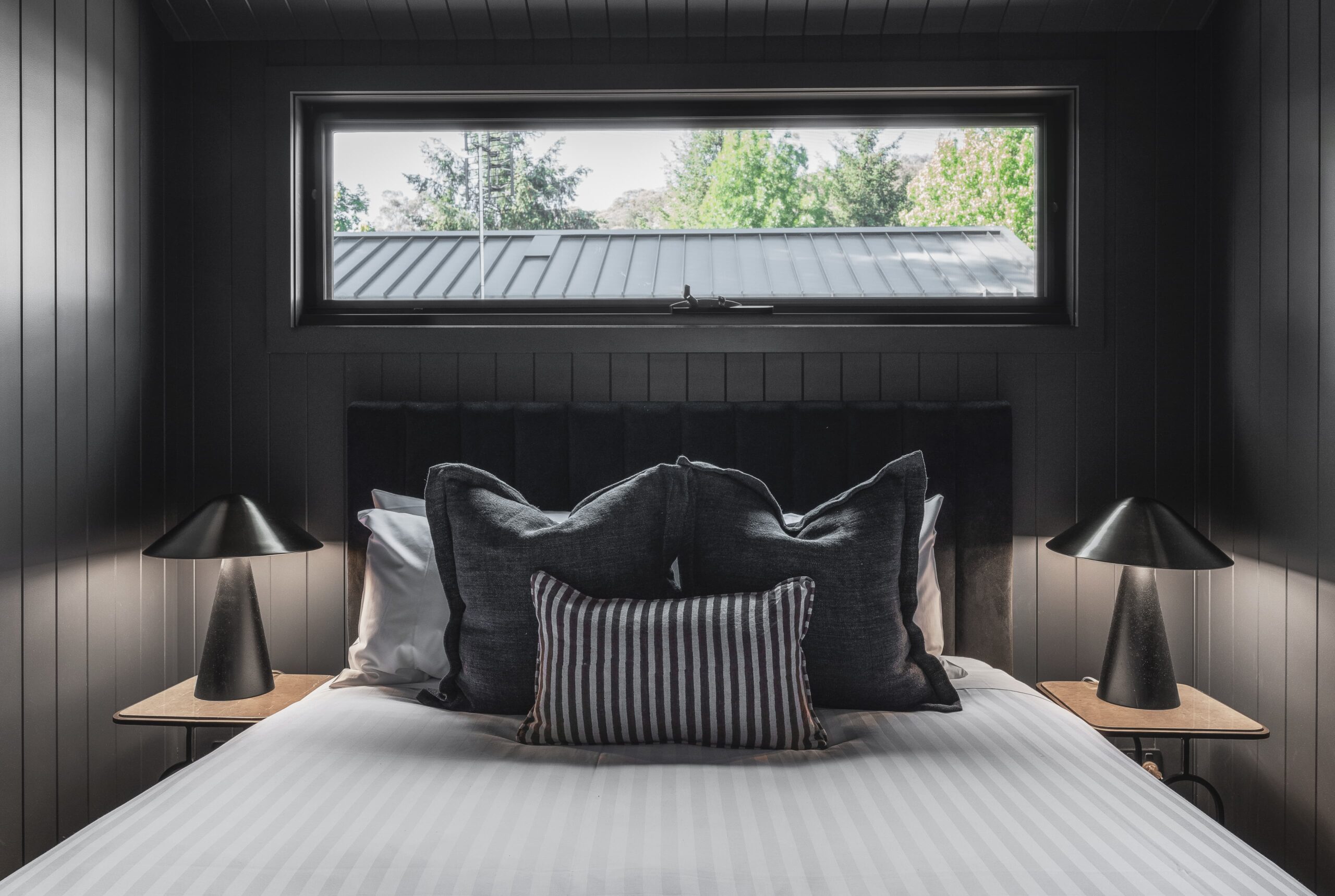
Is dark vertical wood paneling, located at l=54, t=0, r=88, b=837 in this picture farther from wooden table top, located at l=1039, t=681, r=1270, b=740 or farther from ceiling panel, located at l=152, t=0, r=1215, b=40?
wooden table top, located at l=1039, t=681, r=1270, b=740

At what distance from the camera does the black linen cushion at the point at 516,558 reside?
1.57 m

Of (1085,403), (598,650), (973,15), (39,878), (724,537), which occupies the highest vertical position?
(973,15)

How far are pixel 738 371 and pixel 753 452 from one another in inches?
9.4

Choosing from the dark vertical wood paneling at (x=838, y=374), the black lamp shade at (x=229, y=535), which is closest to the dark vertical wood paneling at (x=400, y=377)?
the dark vertical wood paneling at (x=838, y=374)

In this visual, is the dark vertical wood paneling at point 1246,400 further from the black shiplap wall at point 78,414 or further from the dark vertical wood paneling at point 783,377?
the black shiplap wall at point 78,414

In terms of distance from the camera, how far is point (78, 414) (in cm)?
193

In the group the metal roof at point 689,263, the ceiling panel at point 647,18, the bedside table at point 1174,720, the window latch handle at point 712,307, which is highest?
the ceiling panel at point 647,18

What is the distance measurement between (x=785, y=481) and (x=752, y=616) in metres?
0.78

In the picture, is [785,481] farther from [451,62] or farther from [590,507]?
[451,62]

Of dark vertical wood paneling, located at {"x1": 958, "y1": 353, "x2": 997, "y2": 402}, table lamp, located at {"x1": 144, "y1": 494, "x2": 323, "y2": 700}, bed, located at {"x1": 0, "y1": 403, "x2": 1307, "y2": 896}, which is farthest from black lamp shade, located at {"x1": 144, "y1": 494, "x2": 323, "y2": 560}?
dark vertical wood paneling, located at {"x1": 958, "y1": 353, "x2": 997, "y2": 402}

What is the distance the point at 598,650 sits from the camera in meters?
1.43

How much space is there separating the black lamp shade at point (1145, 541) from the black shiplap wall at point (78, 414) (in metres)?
2.31

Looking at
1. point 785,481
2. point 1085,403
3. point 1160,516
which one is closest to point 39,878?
point 785,481

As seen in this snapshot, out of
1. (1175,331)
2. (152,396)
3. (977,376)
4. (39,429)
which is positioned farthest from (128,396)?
(1175,331)
